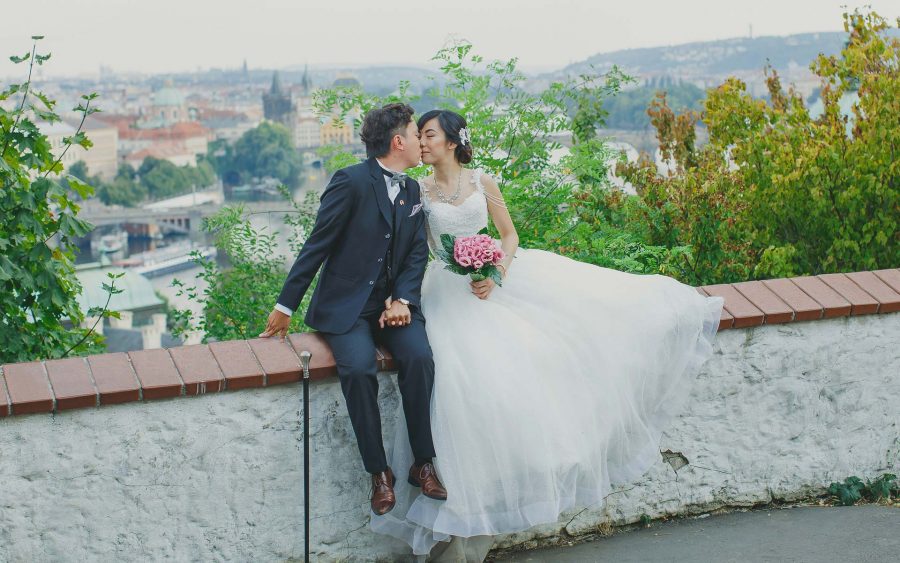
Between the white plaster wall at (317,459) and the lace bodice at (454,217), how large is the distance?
0.74 m

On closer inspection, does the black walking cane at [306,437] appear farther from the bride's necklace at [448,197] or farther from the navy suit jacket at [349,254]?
the bride's necklace at [448,197]

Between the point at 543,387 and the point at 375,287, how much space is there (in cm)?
66

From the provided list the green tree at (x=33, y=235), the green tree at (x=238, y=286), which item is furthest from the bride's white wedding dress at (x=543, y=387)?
the green tree at (x=238, y=286)

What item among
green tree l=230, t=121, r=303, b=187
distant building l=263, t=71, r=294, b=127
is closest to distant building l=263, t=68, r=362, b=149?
distant building l=263, t=71, r=294, b=127

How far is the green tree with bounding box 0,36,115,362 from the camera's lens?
4406mm

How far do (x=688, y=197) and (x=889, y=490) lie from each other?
214 centimetres

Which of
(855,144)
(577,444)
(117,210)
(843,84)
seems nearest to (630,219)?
(855,144)

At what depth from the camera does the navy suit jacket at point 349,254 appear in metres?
3.46

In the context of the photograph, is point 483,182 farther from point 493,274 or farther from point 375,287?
point 375,287

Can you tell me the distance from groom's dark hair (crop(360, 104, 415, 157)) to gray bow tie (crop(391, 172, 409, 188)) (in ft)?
0.29

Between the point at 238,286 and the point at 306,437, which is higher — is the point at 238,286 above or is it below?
below

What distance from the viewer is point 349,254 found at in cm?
352

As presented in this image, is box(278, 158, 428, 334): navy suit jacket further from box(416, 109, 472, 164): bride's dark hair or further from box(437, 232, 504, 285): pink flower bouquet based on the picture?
box(416, 109, 472, 164): bride's dark hair

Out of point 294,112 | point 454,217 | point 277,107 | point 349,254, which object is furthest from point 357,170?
point 277,107
